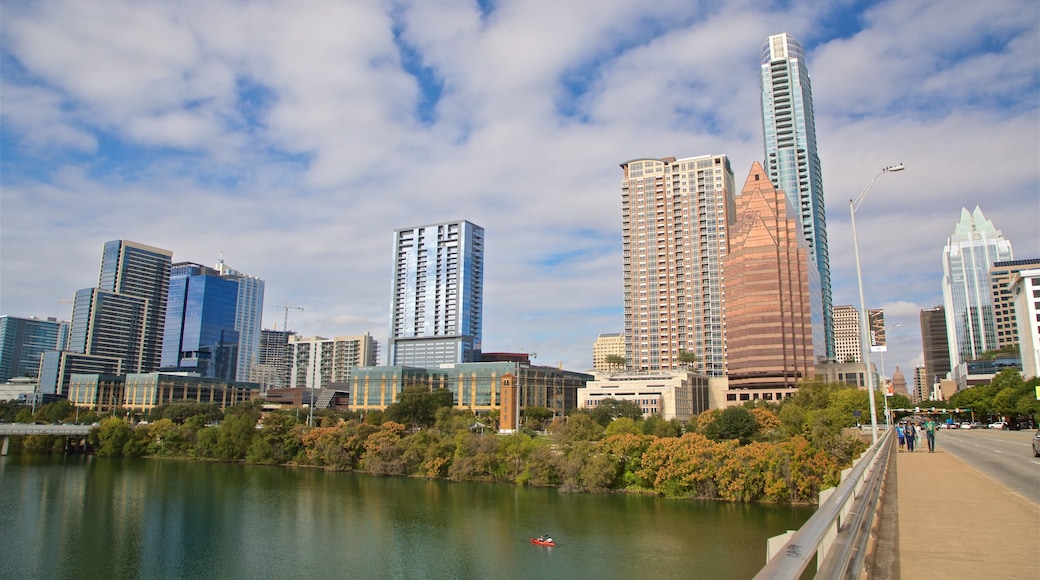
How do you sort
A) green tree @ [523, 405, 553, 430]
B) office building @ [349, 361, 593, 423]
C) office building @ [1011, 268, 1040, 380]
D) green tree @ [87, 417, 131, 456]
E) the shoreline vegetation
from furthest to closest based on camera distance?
1. office building @ [349, 361, 593, 423]
2. green tree @ [523, 405, 553, 430]
3. office building @ [1011, 268, 1040, 380]
4. green tree @ [87, 417, 131, 456]
5. the shoreline vegetation

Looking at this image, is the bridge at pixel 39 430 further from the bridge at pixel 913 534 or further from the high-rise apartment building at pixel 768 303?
the bridge at pixel 913 534

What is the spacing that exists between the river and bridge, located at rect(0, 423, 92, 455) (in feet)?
143

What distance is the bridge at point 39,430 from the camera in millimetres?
122500

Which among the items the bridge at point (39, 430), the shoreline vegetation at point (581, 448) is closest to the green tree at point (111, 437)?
the shoreline vegetation at point (581, 448)

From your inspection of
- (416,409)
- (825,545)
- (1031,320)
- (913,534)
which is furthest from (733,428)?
(1031,320)

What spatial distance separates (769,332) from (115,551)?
14082 cm

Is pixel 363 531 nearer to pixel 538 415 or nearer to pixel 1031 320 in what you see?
pixel 538 415

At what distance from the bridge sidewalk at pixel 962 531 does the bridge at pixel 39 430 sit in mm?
150257

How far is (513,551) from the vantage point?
5053 cm

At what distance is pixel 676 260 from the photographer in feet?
627

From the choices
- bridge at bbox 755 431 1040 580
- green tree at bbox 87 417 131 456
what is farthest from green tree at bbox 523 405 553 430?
bridge at bbox 755 431 1040 580

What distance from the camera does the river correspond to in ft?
150

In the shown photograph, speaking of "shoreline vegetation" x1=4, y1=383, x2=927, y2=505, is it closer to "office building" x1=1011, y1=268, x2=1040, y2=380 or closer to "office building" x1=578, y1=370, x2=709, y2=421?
"office building" x1=578, y1=370, x2=709, y2=421

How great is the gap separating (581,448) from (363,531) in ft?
108
